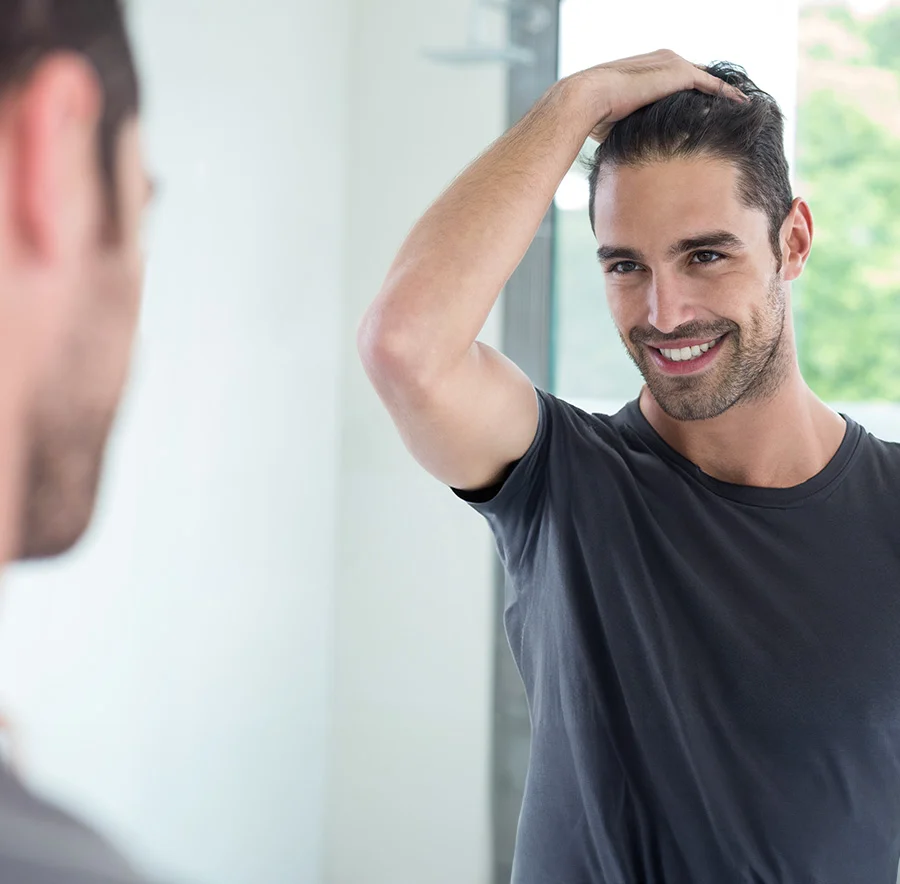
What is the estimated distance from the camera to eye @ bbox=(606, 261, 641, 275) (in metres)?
1.19

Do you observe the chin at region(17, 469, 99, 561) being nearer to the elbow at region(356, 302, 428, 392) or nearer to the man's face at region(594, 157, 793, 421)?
the elbow at region(356, 302, 428, 392)

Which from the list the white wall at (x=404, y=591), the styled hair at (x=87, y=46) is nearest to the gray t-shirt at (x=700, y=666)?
the styled hair at (x=87, y=46)

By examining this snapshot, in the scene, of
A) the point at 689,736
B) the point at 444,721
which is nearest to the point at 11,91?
the point at 689,736

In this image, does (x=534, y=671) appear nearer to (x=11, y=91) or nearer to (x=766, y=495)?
(x=766, y=495)

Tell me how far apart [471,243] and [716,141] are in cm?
35

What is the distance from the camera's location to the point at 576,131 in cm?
114

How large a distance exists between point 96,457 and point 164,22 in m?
0.51

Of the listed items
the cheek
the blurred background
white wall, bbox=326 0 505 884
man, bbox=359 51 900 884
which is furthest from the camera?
white wall, bbox=326 0 505 884

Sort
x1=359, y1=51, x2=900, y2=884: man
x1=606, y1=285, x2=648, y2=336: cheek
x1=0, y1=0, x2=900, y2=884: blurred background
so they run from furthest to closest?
x1=0, y1=0, x2=900, y2=884: blurred background
x1=606, y1=285, x2=648, y2=336: cheek
x1=359, y1=51, x2=900, y2=884: man

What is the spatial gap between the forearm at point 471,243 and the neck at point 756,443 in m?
0.31

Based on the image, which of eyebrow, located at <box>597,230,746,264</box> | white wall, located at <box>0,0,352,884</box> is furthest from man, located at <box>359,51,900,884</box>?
white wall, located at <box>0,0,352,884</box>

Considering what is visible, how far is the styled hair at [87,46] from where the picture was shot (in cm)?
91

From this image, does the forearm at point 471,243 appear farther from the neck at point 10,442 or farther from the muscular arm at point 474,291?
the neck at point 10,442

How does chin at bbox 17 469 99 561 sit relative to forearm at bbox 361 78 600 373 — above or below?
below
